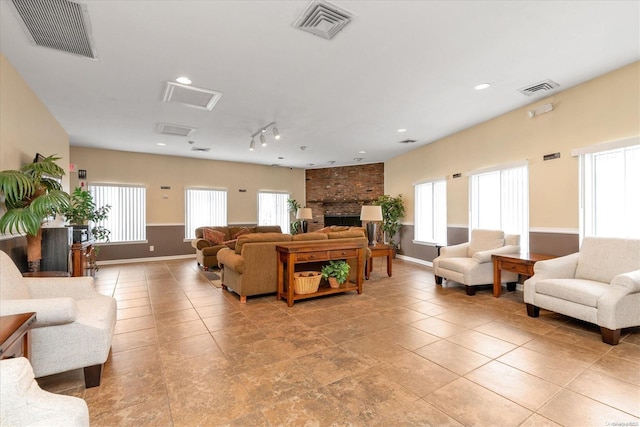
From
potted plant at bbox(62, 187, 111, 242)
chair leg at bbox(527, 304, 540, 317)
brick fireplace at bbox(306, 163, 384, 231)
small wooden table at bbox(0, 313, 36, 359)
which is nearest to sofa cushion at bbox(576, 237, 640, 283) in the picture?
chair leg at bbox(527, 304, 540, 317)

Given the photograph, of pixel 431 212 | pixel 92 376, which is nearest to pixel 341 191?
pixel 431 212

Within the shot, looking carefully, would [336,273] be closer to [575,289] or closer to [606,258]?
[575,289]

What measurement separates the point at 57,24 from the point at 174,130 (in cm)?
299

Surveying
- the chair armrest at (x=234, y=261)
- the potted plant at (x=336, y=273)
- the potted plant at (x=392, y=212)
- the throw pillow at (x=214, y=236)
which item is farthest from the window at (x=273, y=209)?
the potted plant at (x=336, y=273)

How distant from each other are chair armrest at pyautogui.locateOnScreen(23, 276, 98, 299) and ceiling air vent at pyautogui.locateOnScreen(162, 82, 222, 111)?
2307 millimetres

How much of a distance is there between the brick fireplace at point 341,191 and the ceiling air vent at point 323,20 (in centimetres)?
614

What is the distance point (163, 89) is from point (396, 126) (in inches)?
141

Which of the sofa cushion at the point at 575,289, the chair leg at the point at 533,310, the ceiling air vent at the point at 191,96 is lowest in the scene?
the chair leg at the point at 533,310

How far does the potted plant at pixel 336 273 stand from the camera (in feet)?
14.0

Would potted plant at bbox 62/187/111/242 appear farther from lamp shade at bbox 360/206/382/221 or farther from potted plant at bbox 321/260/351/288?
lamp shade at bbox 360/206/382/221

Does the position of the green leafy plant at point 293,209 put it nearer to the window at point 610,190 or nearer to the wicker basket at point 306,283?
the wicker basket at point 306,283

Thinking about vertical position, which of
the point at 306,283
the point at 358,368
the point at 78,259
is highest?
the point at 78,259

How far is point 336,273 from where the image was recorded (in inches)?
168

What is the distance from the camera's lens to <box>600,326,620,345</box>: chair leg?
8.58 ft
